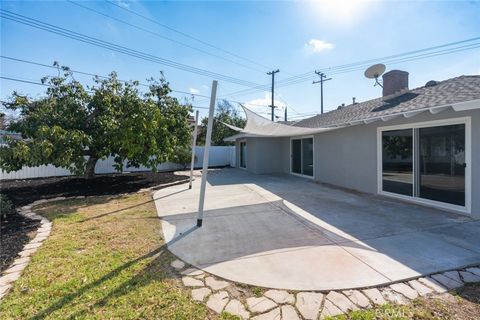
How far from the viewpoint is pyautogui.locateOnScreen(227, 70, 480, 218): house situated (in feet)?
18.4

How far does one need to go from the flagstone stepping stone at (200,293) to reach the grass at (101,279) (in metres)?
0.08

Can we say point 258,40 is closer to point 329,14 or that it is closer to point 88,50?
point 329,14

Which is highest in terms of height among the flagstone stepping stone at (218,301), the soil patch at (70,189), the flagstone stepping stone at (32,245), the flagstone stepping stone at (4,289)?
the soil patch at (70,189)

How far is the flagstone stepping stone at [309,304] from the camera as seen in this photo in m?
2.46

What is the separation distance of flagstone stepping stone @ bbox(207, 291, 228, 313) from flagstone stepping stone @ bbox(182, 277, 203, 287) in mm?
286

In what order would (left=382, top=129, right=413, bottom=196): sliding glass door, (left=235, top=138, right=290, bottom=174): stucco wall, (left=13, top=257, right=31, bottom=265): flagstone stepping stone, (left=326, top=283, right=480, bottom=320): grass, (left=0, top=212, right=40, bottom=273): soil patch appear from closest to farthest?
(left=326, top=283, right=480, bottom=320): grass < (left=13, top=257, right=31, bottom=265): flagstone stepping stone < (left=0, top=212, right=40, bottom=273): soil patch < (left=382, top=129, right=413, bottom=196): sliding glass door < (left=235, top=138, right=290, bottom=174): stucco wall

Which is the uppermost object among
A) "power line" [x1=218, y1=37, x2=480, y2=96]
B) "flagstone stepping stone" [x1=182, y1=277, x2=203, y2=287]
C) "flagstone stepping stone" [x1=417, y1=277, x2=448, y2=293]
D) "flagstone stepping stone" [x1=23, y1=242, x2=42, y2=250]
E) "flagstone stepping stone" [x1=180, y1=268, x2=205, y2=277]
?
"power line" [x1=218, y1=37, x2=480, y2=96]

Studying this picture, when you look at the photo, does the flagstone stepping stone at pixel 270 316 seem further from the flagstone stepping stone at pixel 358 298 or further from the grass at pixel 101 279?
the flagstone stepping stone at pixel 358 298

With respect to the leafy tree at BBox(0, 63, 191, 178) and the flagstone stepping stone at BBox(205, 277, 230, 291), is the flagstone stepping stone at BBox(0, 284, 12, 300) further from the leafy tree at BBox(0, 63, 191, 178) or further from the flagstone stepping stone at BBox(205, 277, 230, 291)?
the leafy tree at BBox(0, 63, 191, 178)

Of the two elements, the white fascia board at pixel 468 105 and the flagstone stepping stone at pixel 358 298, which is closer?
the flagstone stepping stone at pixel 358 298

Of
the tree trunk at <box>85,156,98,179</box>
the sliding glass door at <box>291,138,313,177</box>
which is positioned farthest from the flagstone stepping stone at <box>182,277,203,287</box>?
the sliding glass door at <box>291,138,313,177</box>

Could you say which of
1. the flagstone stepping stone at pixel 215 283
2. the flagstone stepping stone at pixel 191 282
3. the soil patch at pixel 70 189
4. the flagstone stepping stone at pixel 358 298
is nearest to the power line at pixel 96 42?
the soil patch at pixel 70 189

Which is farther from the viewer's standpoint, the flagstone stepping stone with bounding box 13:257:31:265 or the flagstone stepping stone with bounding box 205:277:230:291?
the flagstone stepping stone with bounding box 13:257:31:265

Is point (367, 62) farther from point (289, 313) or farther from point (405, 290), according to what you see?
point (289, 313)
